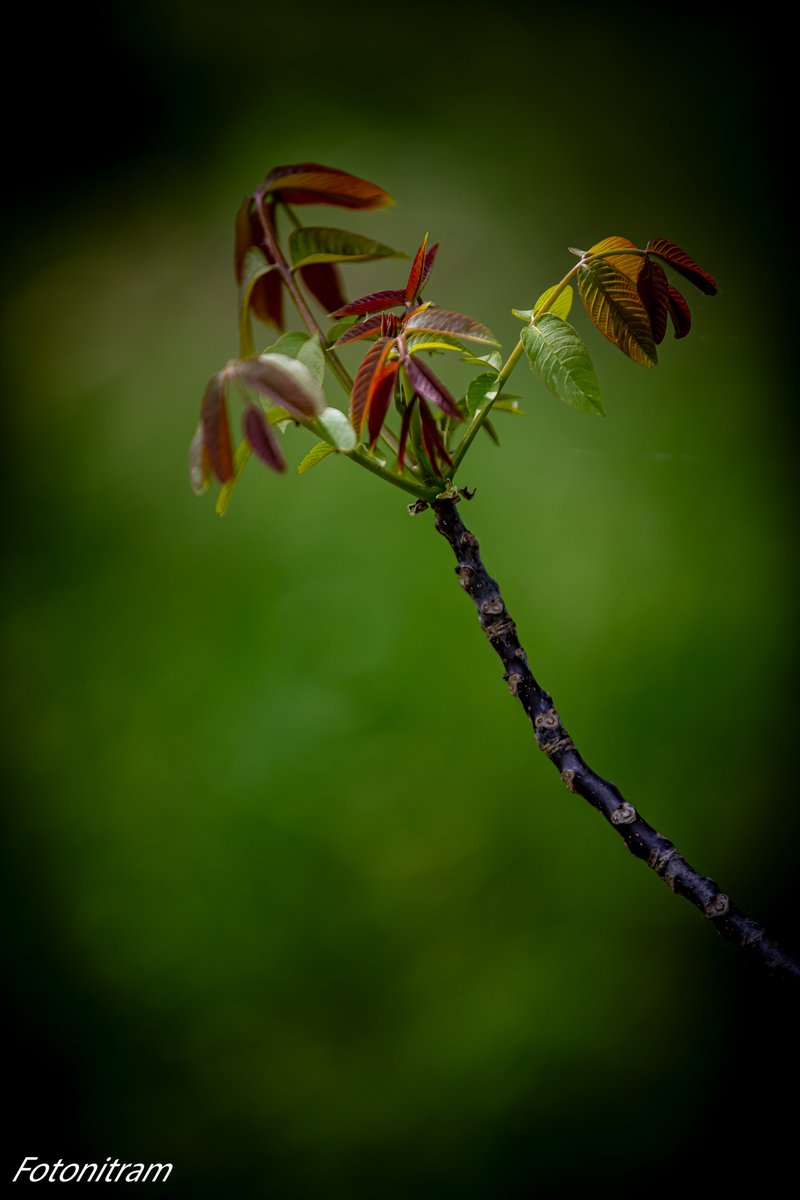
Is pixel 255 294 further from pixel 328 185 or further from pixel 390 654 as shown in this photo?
pixel 390 654

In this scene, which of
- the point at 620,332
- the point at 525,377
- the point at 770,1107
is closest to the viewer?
the point at 620,332

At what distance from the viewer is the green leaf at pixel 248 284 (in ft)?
1.55

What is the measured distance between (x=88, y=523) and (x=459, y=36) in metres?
0.78

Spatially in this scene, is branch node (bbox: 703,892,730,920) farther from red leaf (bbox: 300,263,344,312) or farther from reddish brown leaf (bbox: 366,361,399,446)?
red leaf (bbox: 300,263,344,312)

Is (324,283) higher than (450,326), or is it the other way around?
(324,283)

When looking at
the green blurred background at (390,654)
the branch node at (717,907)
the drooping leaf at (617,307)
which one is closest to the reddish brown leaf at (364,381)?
the drooping leaf at (617,307)

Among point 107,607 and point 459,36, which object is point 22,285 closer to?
point 107,607

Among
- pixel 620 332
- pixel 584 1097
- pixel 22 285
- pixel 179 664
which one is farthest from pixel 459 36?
pixel 584 1097

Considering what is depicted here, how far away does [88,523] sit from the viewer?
100 centimetres

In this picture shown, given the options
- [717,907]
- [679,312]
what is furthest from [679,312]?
[717,907]

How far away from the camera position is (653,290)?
18.5 inches

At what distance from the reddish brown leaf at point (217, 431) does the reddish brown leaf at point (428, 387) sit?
10cm

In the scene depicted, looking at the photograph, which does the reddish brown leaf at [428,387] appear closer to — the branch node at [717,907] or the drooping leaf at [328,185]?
the drooping leaf at [328,185]

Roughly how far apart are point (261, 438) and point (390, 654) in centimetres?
61
